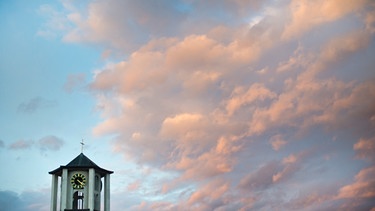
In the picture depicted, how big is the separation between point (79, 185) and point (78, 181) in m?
0.66

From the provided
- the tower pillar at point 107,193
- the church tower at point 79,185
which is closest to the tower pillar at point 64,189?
the church tower at point 79,185

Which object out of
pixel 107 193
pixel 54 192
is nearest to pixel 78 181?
pixel 54 192

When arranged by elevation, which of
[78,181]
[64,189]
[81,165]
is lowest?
[64,189]

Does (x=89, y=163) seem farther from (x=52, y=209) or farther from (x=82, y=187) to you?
(x=52, y=209)

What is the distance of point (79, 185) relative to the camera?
72250 mm

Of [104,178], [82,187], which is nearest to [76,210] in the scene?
[82,187]

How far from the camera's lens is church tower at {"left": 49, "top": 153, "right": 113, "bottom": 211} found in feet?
233

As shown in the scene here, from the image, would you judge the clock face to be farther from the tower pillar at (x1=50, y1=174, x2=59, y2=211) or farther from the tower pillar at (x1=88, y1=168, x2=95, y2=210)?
the tower pillar at (x1=50, y1=174, x2=59, y2=211)

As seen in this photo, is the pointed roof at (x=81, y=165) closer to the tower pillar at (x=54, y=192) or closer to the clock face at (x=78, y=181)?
the tower pillar at (x=54, y=192)

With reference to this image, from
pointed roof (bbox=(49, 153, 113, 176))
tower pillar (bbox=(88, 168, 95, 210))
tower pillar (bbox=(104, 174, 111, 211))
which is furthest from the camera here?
tower pillar (bbox=(104, 174, 111, 211))

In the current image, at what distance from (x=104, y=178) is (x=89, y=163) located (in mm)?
4896

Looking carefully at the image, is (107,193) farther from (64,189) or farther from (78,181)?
(64,189)

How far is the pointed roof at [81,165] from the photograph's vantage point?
72.9 metres

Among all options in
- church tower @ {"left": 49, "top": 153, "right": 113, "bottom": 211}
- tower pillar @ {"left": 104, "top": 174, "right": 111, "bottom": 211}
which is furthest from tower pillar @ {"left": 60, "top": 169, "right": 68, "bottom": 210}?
tower pillar @ {"left": 104, "top": 174, "right": 111, "bottom": 211}
